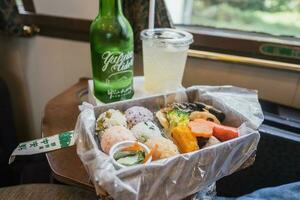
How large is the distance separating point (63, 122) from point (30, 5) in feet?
1.91

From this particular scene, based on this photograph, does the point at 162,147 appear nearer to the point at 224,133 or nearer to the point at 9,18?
the point at 224,133

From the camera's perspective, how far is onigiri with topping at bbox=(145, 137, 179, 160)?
0.43 m

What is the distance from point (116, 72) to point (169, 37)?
0.17m

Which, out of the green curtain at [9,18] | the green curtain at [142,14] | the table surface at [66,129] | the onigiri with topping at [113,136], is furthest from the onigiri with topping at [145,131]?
the green curtain at [9,18]

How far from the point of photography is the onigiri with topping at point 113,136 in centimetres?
44

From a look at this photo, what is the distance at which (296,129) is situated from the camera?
2.17 ft

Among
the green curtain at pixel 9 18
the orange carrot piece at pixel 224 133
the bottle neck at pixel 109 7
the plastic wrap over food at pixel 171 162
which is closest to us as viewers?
the plastic wrap over food at pixel 171 162

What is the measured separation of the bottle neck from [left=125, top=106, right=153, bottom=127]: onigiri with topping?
0.22m

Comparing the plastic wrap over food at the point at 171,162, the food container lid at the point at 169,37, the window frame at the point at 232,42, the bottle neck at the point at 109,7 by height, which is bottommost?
the plastic wrap over food at the point at 171,162

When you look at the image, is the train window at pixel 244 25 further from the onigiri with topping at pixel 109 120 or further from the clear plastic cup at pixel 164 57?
the onigiri with topping at pixel 109 120

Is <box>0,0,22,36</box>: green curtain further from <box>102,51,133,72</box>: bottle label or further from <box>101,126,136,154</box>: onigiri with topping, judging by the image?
<box>101,126,136,154</box>: onigiri with topping

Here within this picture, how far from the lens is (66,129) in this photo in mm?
681

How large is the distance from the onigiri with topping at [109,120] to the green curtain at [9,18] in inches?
28.7

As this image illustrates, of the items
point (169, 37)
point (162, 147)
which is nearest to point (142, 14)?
point (169, 37)
